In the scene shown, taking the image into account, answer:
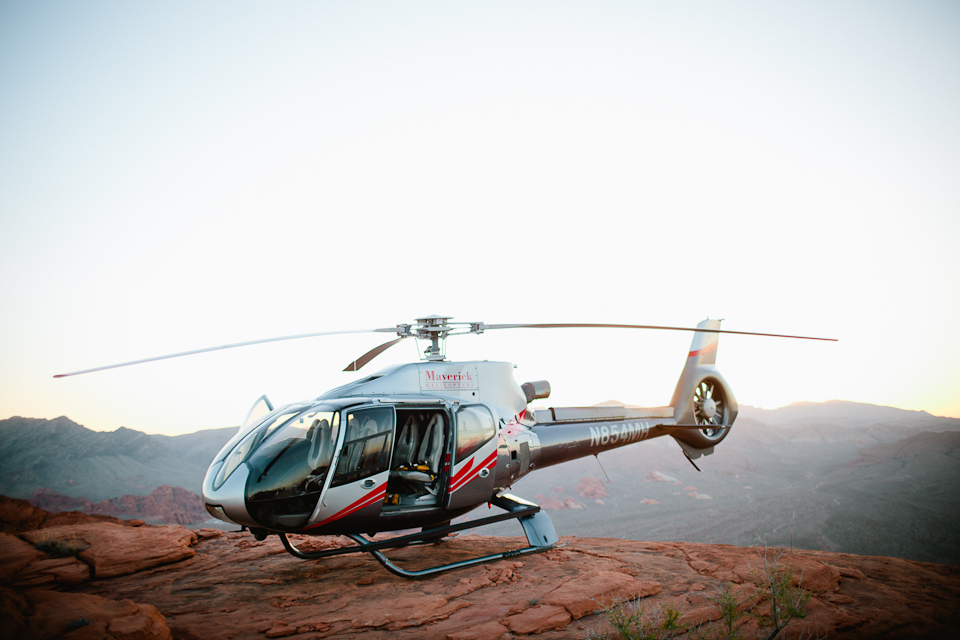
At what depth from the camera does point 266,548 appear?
26.5 ft

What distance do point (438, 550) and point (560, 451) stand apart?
9.37 ft

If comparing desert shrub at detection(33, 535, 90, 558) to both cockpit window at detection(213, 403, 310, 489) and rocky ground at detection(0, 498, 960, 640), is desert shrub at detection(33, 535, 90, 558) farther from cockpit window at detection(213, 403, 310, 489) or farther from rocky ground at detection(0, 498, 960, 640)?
cockpit window at detection(213, 403, 310, 489)

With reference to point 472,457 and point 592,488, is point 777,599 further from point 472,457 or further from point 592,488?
point 592,488

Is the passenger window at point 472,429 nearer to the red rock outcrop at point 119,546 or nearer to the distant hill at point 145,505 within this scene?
the red rock outcrop at point 119,546

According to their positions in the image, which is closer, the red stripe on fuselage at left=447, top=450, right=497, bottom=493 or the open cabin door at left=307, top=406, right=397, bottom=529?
the open cabin door at left=307, top=406, right=397, bottom=529

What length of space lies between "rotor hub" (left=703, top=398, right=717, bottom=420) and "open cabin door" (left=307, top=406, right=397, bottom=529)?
29.3 ft

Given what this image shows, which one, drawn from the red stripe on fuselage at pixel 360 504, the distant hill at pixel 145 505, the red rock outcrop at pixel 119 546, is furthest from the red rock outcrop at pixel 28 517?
the distant hill at pixel 145 505

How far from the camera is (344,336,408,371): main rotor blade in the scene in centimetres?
698

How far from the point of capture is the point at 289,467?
16.8ft

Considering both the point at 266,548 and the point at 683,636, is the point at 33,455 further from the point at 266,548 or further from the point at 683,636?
the point at 683,636

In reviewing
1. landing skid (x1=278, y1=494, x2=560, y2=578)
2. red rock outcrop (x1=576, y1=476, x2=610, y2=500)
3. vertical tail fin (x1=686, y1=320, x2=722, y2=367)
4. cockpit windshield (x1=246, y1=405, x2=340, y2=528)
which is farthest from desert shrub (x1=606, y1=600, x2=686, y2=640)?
red rock outcrop (x1=576, y1=476, x2=610, y2=500)

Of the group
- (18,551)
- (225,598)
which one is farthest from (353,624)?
(18,551)

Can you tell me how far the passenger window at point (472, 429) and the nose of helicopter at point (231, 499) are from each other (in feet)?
9.08

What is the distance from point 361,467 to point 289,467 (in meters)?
0.85
